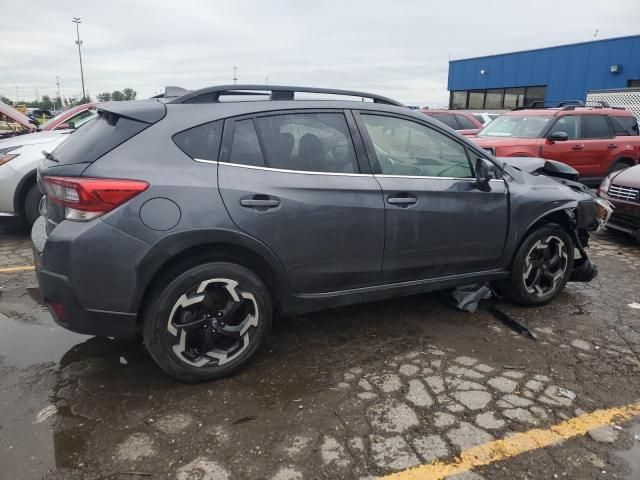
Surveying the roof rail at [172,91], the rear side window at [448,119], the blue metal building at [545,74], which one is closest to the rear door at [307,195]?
the roof rail at [172,91]

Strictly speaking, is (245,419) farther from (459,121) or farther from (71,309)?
(459,121)

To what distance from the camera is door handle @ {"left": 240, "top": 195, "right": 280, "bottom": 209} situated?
9.17ft

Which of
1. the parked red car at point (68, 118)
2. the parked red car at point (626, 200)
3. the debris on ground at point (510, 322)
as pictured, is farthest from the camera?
the parked red car at point (68, 118)

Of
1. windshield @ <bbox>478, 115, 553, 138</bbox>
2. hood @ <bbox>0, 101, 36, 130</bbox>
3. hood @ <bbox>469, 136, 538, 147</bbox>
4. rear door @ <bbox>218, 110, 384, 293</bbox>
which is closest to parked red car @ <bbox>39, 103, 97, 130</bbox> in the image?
hood @ <bbox>0, 101, 36, 130</bbox>

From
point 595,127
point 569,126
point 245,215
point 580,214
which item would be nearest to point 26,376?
point 245,215

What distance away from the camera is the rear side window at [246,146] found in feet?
9.42

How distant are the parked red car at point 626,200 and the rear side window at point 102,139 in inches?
233

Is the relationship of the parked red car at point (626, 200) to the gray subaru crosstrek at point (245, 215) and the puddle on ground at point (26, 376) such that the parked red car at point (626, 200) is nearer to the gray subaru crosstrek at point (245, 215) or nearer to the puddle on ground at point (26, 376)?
the gray subaru crosstrek at point (245, 215)

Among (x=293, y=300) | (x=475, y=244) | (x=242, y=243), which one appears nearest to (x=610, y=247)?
(x=475, y=244)

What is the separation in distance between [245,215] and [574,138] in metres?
8.09

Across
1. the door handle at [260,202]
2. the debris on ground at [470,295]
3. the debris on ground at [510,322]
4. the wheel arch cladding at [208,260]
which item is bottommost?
the debris on ground at [510,322]

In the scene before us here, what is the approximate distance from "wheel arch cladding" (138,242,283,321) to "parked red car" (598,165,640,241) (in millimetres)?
5132

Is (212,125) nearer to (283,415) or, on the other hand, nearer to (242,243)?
(242,243)

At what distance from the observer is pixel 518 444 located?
2.43m
